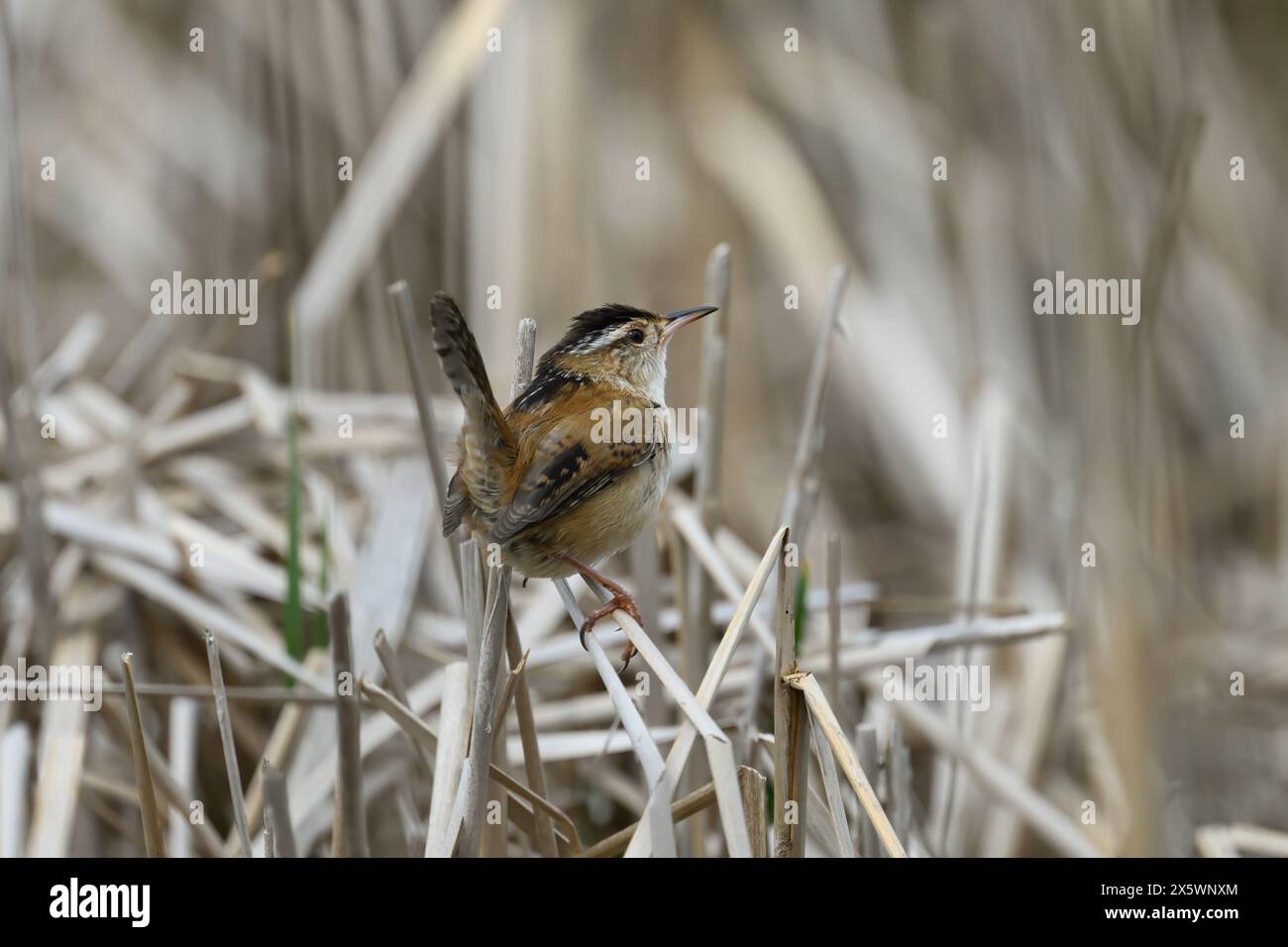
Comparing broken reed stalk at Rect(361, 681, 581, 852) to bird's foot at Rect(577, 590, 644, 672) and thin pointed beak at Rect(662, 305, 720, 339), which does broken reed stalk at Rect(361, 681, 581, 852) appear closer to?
bird's foot at Rect(577, 590, 644, 672)

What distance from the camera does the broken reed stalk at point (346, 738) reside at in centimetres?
118

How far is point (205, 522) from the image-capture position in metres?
2.73

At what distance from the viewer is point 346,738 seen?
124cm

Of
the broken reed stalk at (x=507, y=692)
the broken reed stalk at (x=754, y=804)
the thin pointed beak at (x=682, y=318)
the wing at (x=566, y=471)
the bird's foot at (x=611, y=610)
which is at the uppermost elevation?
the thin pointed beak at (x=682, y=318)

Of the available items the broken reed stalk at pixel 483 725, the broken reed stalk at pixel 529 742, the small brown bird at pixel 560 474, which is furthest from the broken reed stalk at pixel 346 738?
the small brown bird at pixel 560 474

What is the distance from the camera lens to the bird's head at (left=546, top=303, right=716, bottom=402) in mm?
1854

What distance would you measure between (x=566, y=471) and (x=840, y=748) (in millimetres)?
606

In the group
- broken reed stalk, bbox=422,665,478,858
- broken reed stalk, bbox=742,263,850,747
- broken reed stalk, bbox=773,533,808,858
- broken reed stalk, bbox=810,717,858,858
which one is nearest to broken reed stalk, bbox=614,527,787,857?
broken reed stalk, bbox=773,533,808,858

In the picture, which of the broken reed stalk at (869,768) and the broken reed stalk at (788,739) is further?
the broken reed stalk at (869,768)

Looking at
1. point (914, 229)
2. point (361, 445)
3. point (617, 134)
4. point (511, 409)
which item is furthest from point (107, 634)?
point (914, 229)

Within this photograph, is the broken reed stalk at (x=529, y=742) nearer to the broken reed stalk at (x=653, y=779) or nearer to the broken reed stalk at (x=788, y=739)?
the broken reed stalk at (x=653, y=779)

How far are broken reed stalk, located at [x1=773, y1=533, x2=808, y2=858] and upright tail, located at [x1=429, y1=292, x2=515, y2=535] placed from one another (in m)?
0.45

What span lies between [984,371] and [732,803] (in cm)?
205
